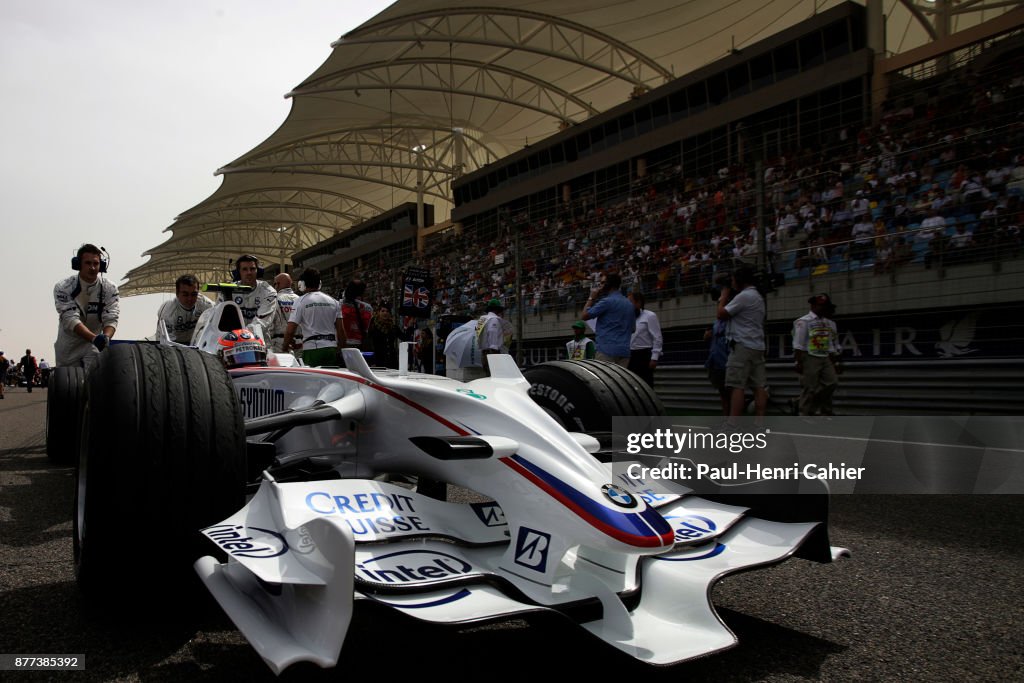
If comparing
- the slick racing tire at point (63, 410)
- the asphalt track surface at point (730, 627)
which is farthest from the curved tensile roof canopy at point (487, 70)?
the slick racing tire at point (63, 410)

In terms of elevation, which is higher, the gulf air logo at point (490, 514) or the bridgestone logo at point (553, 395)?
the bridgestone logo at point (553, 395)

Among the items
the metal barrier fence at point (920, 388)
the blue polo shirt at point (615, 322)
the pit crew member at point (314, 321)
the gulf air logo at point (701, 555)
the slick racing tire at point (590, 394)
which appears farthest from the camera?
the blue polo shirt at point (615, 322)

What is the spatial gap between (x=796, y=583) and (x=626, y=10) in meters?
20.4

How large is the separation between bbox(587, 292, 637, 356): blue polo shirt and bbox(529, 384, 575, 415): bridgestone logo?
160 inches

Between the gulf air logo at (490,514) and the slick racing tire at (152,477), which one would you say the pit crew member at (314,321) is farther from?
the gulf air logo at (490,514)

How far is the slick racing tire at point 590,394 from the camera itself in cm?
361

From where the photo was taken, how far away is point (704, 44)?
894 inches

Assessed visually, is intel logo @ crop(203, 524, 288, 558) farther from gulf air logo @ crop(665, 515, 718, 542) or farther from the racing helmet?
the racing helmet

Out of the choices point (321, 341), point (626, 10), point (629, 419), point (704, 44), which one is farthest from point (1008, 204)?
point (704, 44)

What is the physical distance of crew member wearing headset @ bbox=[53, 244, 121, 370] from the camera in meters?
5.95

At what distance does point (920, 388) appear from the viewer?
775cm

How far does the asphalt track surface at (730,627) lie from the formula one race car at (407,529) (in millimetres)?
89

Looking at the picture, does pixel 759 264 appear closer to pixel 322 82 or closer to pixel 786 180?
pixel 786 180

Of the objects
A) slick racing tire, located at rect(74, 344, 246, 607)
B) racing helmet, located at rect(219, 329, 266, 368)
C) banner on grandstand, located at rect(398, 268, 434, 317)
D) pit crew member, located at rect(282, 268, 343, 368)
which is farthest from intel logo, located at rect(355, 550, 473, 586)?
banner on grandstand, located at rect(398, 268, 434, 317)
